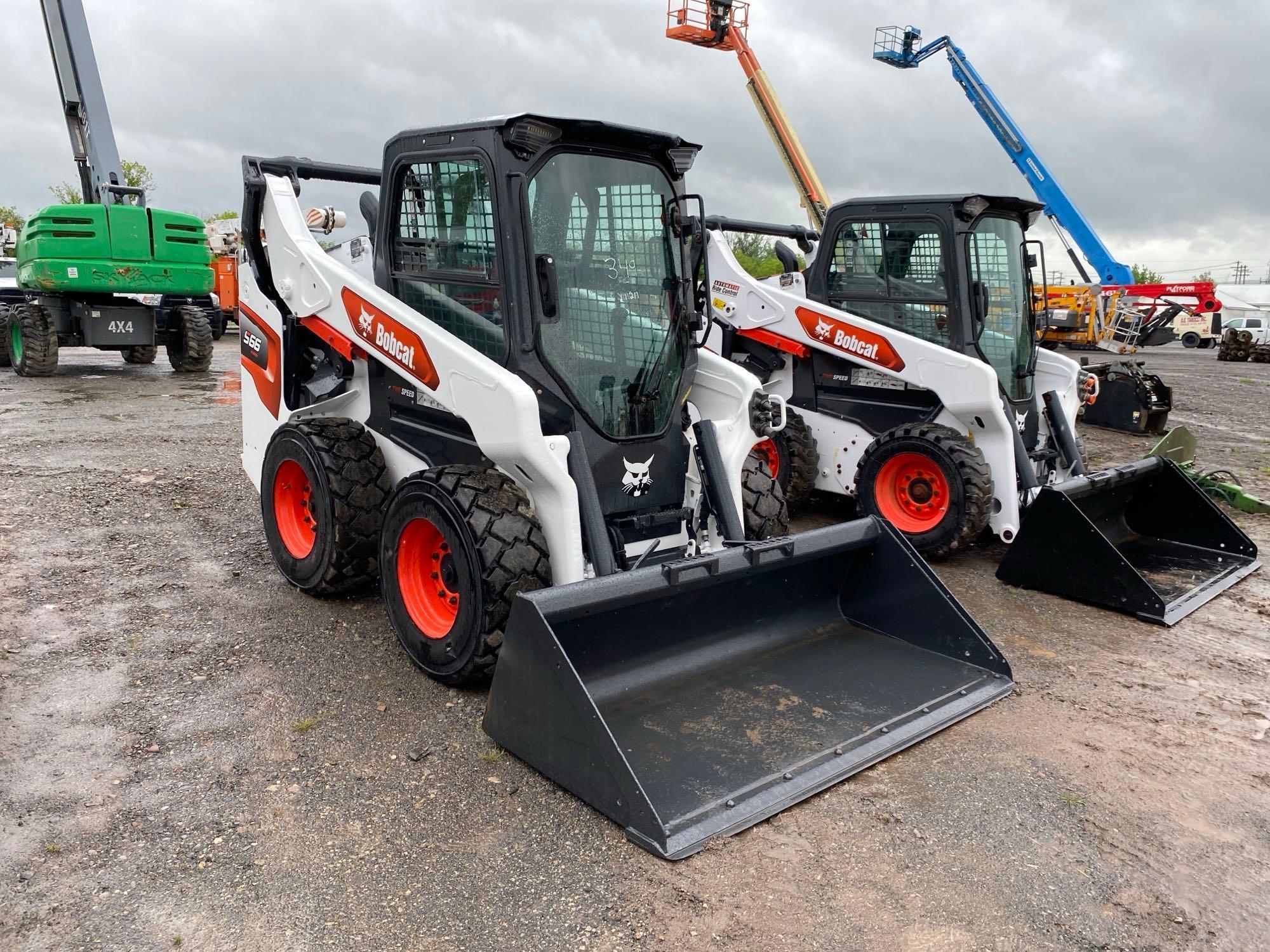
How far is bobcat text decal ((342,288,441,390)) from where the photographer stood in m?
3.74

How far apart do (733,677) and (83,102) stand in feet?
44.1

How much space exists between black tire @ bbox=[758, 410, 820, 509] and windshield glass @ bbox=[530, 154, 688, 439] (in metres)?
2.80

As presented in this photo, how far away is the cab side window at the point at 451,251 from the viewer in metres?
3.72

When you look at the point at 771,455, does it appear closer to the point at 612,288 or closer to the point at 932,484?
the point at 932,484

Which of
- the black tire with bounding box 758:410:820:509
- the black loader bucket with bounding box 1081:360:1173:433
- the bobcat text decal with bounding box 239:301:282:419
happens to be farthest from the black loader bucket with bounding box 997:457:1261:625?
the black loader bucket with bounding box 1081:360:1173:433

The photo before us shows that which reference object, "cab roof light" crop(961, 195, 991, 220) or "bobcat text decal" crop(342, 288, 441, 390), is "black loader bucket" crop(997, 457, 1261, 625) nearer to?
"cab roof light" crop(961, 195, 991, 220)

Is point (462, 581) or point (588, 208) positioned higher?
point (588, 208)

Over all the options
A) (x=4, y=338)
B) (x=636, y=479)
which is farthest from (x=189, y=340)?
(x=636, y=479)

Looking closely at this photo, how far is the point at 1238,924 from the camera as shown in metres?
2.50

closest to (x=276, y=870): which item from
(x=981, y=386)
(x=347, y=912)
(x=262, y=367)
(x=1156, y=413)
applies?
(x=347, y=912)

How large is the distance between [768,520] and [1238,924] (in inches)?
92.0

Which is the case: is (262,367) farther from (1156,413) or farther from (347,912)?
(1156,413)

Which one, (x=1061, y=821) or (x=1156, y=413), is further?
(x=1156, y=413)

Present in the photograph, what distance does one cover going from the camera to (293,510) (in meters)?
4.81
